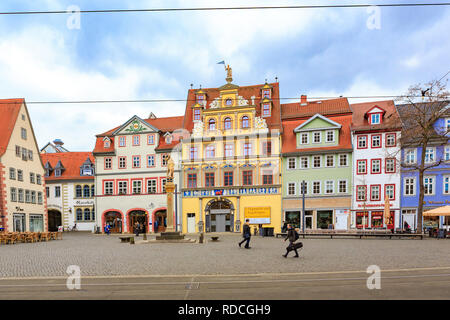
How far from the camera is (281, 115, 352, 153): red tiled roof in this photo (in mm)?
33125

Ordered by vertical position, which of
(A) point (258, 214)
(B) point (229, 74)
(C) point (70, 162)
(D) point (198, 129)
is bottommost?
(A) point (258, 214)

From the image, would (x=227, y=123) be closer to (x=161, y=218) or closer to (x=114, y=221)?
(x=161, y=218)

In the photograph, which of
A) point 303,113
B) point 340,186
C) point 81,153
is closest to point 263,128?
point 303,113

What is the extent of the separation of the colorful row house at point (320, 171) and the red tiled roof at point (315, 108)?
0.72ft

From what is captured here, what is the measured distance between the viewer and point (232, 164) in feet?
117

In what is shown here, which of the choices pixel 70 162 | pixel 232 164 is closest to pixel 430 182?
pixel 232 164

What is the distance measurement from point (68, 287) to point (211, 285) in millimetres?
3461

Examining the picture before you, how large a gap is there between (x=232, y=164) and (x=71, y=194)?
21.9 meters

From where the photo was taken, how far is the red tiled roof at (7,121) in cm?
3120

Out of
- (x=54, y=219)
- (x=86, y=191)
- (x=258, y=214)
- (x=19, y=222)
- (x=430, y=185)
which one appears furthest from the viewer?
(x=54, y=219)

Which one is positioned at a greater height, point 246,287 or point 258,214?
point 246,287

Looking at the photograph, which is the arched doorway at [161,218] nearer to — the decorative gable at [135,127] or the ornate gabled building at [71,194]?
the ornate gabled building at [71,194]

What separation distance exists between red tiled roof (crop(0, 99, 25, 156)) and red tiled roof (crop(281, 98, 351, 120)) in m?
28.8
